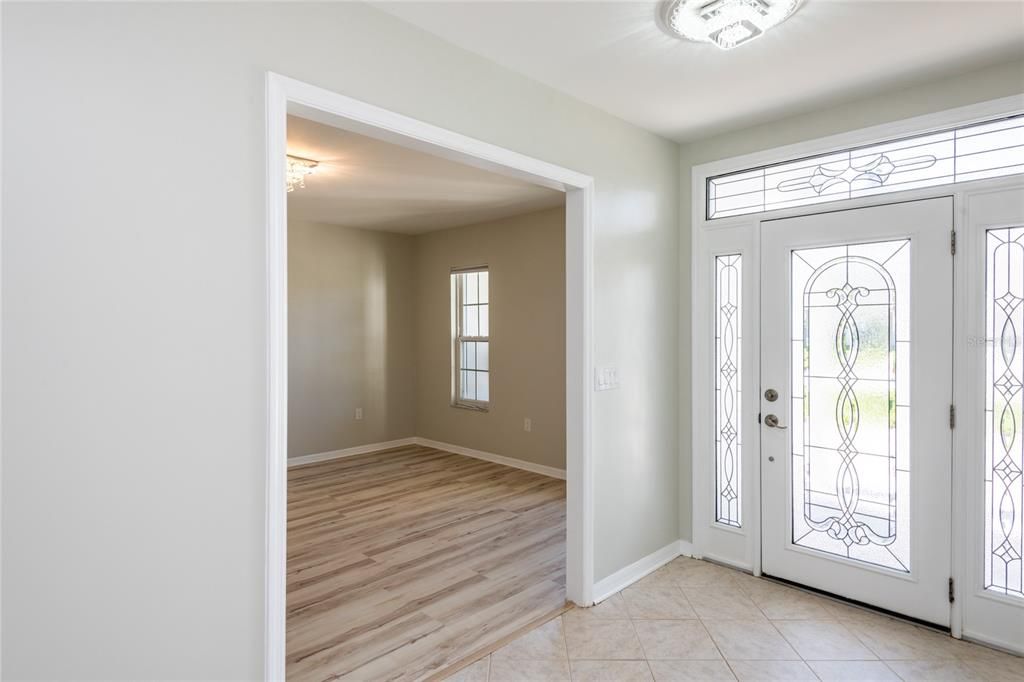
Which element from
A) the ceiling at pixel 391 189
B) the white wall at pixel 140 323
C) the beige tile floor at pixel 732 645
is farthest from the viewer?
the ceiling at pixel 391 189

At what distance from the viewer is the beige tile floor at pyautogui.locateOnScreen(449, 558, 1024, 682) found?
7.78ft

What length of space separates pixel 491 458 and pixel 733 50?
4.87 meters

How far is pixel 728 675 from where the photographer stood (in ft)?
7.73

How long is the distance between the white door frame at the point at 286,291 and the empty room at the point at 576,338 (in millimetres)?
14

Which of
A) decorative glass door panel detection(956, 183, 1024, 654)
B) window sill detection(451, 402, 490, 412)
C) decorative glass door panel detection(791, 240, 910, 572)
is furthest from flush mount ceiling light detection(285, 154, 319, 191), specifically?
decorative glass door panel detection(956, 183, 1024, 654)

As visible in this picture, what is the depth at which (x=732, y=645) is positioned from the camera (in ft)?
8.46

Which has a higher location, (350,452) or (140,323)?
(140,323)

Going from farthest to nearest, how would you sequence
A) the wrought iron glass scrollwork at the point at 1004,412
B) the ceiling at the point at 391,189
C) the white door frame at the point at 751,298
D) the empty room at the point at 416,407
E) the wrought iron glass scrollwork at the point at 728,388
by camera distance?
the ceiling at the point at 391,189 < the wrought iron glass scrollwork at the point at 728,388 < the empty room at the point at 416,407 < the white door frame at the point at 751,298 < the wrought iron glass scrollwork at the point at 1004,412

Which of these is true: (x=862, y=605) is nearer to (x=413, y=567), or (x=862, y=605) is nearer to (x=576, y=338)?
(x=576, y=338)

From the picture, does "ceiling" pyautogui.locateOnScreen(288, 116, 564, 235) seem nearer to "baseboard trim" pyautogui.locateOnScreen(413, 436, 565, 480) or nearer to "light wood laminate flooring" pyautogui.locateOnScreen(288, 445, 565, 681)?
"light wood laminate flooring" pyautogui.locateOnScreen(288, 445, 565, 681)

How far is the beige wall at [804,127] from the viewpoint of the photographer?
2.57 m

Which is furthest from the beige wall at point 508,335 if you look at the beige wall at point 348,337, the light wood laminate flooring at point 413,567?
the light wood laminate flooring at point 413,567

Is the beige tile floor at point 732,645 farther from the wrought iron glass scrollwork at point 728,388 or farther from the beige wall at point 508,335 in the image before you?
the beige wall at point 508,335

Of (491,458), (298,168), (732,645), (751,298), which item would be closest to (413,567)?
(732,645)
